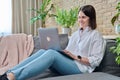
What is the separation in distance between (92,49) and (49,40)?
473 mm

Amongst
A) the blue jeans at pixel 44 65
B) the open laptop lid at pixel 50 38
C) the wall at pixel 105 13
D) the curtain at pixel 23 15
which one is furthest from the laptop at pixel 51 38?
the curtain at pixel 23 15

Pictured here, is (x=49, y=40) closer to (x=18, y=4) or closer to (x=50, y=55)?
(x=50, y=55)

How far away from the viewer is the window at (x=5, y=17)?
4.69m

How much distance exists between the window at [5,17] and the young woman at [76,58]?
8.46 feet

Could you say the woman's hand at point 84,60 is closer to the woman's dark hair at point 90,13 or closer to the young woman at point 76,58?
the young woman at point 76,58

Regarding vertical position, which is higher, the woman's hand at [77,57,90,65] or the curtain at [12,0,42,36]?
the curtain at [12,0,42,36]

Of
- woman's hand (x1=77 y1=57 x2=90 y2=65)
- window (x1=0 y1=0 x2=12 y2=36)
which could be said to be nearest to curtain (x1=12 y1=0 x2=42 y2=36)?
window (x1=0 y1=0 x2=12 y2=36)

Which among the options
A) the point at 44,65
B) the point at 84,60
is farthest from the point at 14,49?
the point at 84,60

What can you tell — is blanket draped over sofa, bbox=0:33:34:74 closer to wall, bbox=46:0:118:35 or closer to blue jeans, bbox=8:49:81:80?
blue jeans, bbox=8:49:81:80

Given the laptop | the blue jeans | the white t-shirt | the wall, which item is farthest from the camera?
the wall

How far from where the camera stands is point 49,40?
7.70 ft

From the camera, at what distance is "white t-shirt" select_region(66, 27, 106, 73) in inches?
85.7

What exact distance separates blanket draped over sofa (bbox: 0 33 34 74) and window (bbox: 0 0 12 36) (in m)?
1.79

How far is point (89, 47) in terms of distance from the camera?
226cm
